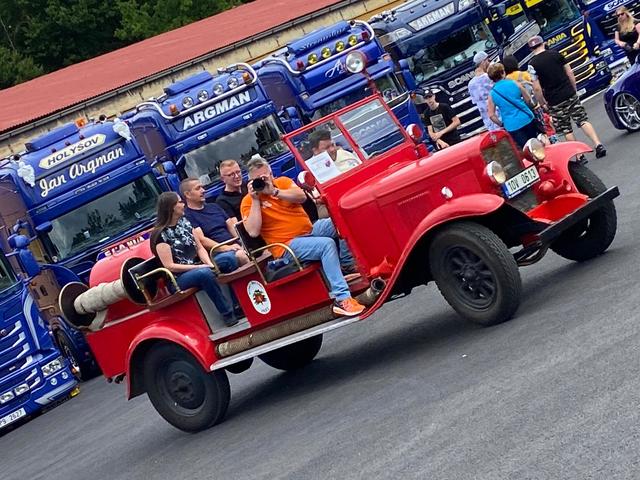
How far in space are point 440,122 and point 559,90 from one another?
11.8ft

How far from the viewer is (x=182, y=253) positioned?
941cm

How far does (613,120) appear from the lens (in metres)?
16.4

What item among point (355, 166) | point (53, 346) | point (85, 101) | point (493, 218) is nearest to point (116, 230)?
point (53, 346)

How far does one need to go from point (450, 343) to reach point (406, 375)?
526mm

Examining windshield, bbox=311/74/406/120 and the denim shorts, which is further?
windshield, bbox=311/74/406/120

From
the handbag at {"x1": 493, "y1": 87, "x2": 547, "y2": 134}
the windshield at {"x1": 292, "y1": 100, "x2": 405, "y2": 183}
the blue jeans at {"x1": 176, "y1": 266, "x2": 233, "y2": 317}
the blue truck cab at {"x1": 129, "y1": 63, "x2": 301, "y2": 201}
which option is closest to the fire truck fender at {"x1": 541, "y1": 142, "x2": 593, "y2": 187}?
the windshield at {"x1": 292, "y1": 100, "x2": 405, "y2": 183}

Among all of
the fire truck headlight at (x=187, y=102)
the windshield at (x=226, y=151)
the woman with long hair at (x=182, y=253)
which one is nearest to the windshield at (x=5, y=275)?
the windshield at (x=226, y=151)

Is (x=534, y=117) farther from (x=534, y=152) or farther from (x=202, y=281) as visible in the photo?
(x=202, y=281)

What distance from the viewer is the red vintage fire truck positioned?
8359mm

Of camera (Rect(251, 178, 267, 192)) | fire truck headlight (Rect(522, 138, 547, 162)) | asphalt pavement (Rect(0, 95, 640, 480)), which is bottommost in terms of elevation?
asphalt pavement (Rect(0, 95, 640, 480))

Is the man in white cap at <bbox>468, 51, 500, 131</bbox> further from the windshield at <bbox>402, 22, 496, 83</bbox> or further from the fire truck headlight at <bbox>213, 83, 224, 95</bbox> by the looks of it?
the windshield at <bbox>402, 22, 496, 83</bbox>

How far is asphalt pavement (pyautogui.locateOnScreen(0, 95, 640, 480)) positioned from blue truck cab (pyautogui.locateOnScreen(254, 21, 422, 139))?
9.45 metres

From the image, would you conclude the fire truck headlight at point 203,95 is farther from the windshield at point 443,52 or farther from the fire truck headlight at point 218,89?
the windshield at point 443,52

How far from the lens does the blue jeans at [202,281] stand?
9164 millimetres
